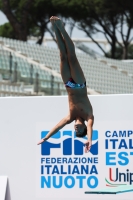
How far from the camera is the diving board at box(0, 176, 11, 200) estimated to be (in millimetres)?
9070

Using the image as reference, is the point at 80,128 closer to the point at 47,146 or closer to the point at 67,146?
the point at 67,146

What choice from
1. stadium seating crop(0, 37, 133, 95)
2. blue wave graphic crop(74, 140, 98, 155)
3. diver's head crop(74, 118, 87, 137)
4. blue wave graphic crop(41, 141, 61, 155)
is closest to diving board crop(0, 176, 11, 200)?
blue wave graphic crop(41, 141, 61, 155)

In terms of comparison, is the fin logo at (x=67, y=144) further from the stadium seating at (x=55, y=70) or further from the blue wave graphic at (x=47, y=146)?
the stadium seating at (x=55, y=70)

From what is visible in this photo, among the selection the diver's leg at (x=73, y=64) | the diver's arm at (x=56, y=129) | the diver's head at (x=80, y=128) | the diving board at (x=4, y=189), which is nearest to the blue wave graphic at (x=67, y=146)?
the diver's arm at (x=56, y=129)

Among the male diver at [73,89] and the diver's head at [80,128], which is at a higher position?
the male diver at [73,89]

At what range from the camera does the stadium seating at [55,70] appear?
17641mm

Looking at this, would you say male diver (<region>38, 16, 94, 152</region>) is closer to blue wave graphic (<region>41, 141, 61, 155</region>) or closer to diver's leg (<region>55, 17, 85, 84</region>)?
diver's leg (<region>55, 17, 85, 84</region>)

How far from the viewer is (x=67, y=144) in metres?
9.06

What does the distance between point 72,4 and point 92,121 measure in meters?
34.9

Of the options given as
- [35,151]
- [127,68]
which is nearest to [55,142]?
[35,151]

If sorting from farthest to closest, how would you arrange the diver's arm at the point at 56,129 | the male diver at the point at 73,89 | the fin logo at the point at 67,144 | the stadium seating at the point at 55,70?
1. the stadium seating at the point at 55,70
2. the fin logo at the point at 67,144
3. the diver's arm at the point at 56,129
4. the male diver at the point at 73,89

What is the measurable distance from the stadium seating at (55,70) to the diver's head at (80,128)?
8.57m

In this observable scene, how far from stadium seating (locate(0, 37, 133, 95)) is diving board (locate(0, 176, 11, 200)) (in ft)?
26.4

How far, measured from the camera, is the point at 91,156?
29.6 feet
